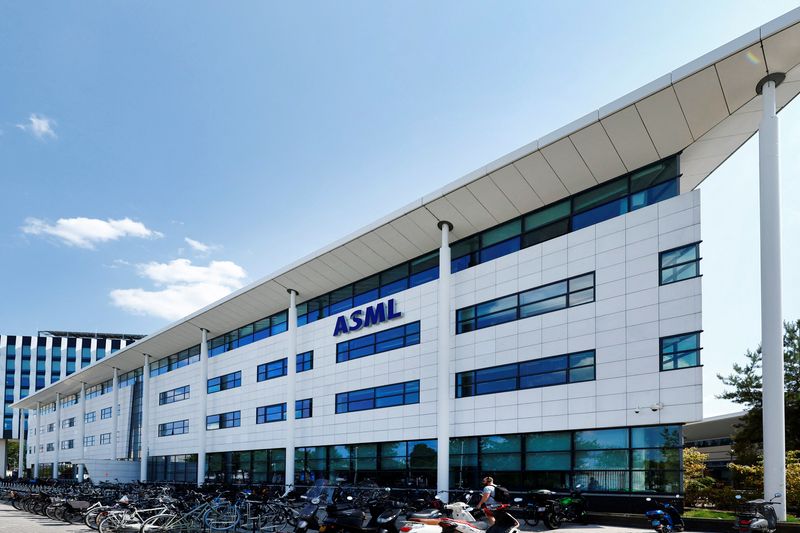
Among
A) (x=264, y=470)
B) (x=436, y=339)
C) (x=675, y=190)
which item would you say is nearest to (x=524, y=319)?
(x=436, y=339)

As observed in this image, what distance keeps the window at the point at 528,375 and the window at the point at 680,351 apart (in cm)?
249

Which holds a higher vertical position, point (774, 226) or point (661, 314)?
point (774, 226)

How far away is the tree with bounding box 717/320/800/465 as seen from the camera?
98.3ft

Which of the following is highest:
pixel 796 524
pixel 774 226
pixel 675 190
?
pixel 675 190

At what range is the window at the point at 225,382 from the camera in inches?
1614

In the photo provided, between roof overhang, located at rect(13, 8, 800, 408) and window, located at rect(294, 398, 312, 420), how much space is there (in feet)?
21.8

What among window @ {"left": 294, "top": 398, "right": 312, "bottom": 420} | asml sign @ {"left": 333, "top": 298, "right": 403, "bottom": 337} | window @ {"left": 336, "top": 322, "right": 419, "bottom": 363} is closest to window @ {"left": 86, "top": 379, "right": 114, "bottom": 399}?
window @ {"left": 294, "top": 398, "right": 312, "bottom": 420}

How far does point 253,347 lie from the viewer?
39750 millimetres

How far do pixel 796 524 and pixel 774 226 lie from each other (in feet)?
23.6

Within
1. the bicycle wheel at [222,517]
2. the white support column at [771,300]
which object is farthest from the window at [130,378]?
the white support column at [771,300]

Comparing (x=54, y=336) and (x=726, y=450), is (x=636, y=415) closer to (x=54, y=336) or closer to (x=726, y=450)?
(x=726, y=450)

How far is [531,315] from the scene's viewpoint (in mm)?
23656

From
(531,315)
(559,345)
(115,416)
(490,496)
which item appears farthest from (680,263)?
(115,416)

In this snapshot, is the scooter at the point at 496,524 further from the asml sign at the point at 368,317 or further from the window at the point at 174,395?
the window at the point at 174,395
